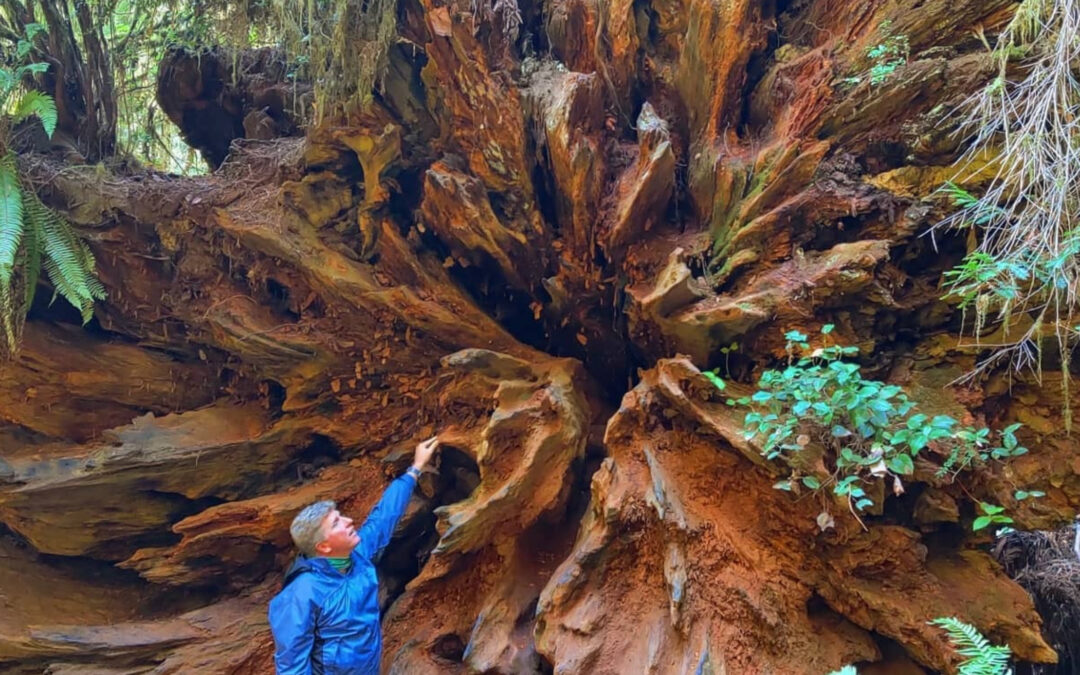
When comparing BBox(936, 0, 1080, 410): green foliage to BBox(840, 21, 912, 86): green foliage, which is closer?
BBox(936, 0, 1080, 410): green foliage

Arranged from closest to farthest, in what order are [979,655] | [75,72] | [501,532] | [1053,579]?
[979,655]
[501,532]
[1053,579]
[75,72]

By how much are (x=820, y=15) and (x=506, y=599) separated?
4990 millimetres

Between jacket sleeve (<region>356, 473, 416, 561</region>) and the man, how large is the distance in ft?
0.30

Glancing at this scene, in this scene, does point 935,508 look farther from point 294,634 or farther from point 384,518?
point 294,634

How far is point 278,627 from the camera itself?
326cm

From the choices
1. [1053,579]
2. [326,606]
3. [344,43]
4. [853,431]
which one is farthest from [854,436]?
[344,43]

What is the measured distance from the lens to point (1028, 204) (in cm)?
305

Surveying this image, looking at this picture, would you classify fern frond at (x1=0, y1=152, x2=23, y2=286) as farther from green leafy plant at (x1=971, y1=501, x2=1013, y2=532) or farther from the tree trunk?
green leafy plant at (x1=971, y1=501, x2=1013, y2=532)

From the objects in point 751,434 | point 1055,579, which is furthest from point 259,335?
point 1055,579

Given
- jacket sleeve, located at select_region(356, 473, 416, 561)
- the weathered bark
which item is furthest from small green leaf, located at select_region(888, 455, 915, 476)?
jacket sleeve, located at select_region(356, 473, 416, 561)

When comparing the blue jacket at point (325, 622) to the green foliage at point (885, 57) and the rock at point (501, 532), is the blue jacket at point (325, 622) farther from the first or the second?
the green foliage at point (885, 57)

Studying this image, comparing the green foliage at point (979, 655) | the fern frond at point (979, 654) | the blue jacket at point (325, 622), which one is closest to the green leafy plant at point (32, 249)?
the blue jacket at point (325, 622)

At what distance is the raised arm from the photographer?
12.3ft

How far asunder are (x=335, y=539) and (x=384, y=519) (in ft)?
1.49
